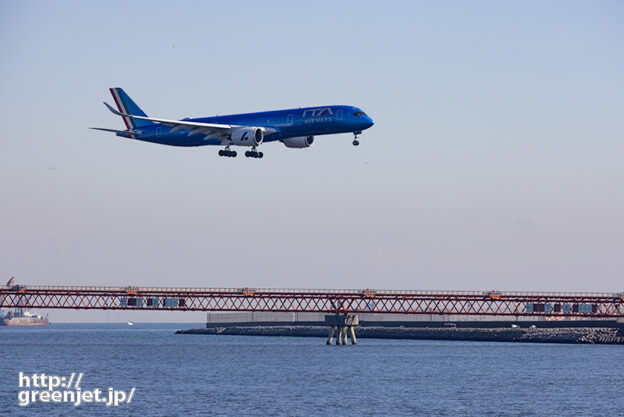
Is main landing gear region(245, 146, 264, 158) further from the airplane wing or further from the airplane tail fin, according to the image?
the airplane tail fin

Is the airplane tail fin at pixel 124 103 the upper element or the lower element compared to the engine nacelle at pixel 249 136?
upper

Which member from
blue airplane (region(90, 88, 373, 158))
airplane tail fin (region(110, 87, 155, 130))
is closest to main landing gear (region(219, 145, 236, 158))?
blue airplane (region(90, 88, 373, 158))

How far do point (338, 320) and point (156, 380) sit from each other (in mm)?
62672

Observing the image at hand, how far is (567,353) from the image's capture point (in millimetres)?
174875

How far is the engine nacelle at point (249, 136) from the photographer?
334ft

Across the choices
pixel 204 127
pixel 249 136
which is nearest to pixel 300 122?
pixel 249 136

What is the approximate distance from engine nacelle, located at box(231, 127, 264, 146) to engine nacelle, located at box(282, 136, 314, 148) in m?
3.69

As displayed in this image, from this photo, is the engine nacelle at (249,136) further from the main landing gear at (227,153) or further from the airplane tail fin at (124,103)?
the airplane tail fin at (124,103)

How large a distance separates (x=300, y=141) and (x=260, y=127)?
14.9ft

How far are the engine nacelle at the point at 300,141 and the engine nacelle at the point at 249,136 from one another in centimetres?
369

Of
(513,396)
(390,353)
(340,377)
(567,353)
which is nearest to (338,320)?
(390,353)

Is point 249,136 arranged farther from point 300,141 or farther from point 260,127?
point 300,141

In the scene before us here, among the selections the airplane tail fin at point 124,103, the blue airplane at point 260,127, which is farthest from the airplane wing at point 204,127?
the airplane tail fin at point 124,103

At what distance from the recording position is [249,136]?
102000 millimetres
